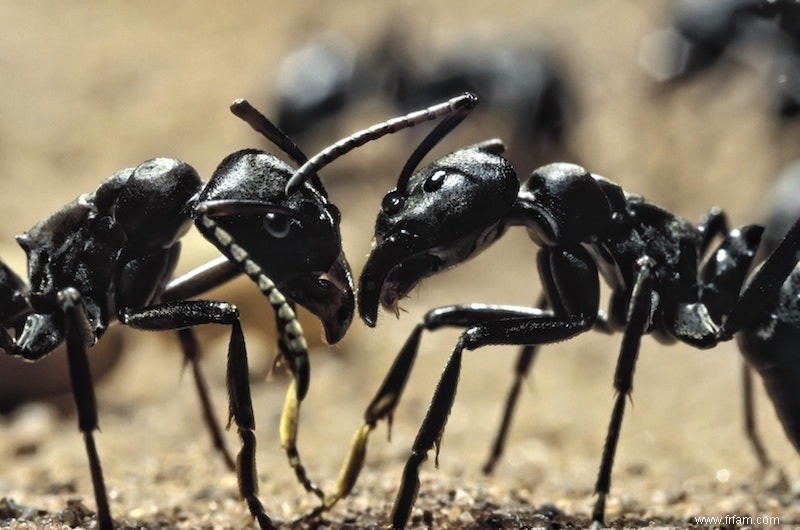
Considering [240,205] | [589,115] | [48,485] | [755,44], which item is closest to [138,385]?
[48,485]

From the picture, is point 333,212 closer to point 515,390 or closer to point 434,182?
point 434,182

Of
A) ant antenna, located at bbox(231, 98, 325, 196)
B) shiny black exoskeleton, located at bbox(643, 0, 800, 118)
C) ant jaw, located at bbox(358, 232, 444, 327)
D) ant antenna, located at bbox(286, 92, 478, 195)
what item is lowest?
ant jaw, located at bbox(358, 232, 444, 327)

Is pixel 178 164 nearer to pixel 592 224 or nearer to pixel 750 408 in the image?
pixel 592 224

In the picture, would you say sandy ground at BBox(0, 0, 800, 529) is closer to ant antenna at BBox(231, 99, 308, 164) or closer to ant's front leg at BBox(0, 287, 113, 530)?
ant's front leg at BBox(0, 287, 113, 530)

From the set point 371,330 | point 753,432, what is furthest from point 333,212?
point 371,330

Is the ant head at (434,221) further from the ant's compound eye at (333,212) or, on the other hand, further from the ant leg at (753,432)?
the ant leg at (753,432)

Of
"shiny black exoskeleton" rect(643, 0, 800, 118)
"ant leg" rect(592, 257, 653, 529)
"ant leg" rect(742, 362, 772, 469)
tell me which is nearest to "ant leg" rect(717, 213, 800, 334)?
"ant leg" rect(592, 257, 653, 529)
